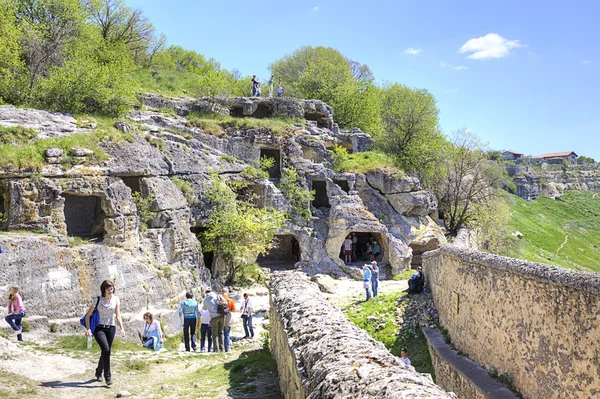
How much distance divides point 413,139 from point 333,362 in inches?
1007

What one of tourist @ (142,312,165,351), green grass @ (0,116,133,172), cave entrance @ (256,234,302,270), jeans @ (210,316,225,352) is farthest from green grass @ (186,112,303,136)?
tourist @ (142,312,165,351)

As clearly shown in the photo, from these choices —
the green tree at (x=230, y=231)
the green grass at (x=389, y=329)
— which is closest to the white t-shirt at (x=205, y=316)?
the green grass at (x=389, y=329)

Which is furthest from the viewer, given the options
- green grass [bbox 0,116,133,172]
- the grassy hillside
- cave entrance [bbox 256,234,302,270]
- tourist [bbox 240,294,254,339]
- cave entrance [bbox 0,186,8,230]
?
the grassy hillside

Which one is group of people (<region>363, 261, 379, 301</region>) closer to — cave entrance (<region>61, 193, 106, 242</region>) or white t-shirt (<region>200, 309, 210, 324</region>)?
white t-shirt (<region>200, 309, 210, 324</region>)

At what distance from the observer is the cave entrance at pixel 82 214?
15.8m

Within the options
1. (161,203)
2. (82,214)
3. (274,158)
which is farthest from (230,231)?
(274,158)

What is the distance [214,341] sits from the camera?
10172mm

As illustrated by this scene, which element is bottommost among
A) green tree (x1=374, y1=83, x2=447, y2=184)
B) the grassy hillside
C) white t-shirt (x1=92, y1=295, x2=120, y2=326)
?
the grassy hillside

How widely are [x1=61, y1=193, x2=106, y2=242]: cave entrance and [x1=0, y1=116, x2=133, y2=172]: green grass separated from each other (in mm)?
2144

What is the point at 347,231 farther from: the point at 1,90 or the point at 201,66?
the point at 201,66

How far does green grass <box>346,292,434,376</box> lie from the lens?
42.6 ft

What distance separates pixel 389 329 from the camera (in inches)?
567

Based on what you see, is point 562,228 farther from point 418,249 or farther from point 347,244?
point 347,244

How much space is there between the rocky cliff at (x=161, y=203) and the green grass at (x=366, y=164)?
0.48m
